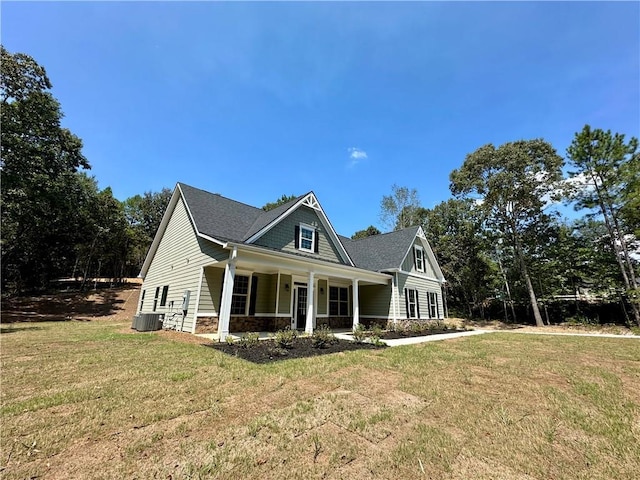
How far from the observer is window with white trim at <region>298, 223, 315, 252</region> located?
1316cm

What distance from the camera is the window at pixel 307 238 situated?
1318 centimetres

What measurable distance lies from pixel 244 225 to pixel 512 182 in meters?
19.0

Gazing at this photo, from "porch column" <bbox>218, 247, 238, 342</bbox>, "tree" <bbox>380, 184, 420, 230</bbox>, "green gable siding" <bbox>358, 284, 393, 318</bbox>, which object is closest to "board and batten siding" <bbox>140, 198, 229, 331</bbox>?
"porch column" <bbox>218, 247, 238, 342</bbox>

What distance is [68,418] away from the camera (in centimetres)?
320

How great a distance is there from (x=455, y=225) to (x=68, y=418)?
30.6 meters

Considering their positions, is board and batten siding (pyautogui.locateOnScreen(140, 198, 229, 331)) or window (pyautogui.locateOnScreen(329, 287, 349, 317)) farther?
window (pyautogui.locateOnScreen(329, 287, 349, 317))

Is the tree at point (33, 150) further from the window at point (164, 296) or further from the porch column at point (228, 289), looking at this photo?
the porch column at point (228, 289)

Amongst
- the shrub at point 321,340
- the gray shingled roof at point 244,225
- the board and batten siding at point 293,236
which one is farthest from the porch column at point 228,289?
the shrub at point 321,340

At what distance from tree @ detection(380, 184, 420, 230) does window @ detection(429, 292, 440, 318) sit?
12002mm

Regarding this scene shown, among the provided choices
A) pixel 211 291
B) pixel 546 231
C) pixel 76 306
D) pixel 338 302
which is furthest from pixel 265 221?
pixel 546 231

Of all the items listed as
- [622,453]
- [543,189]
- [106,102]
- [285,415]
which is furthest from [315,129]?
[543,189]

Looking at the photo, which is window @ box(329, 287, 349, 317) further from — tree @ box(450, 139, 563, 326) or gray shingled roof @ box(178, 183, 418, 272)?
tree @ box(450, 139, 563, 326)

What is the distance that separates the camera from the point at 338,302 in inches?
599

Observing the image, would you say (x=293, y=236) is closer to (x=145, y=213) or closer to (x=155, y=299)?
(x=155, y=299)
